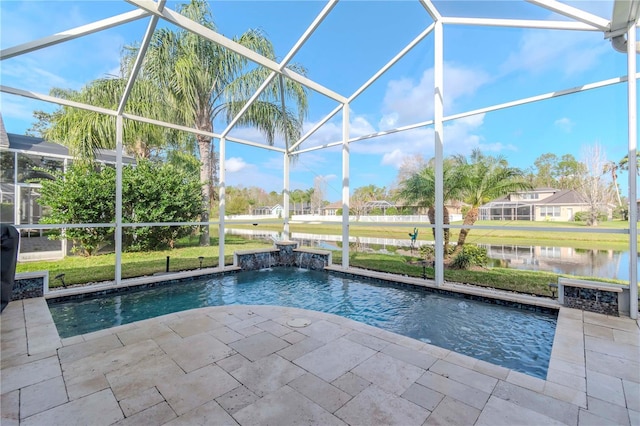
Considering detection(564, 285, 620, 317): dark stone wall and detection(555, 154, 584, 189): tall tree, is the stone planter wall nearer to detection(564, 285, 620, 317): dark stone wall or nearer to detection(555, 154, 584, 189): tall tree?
detection(564, 285, 620, 317): dark stone wall

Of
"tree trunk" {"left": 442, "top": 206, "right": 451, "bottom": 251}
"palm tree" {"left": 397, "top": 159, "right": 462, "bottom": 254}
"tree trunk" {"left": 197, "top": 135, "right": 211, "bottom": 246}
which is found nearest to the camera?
"palm tree" {"left": 397, "top": 159, "right": 462, "bottom": 254}

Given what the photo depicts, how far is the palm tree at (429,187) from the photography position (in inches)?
364

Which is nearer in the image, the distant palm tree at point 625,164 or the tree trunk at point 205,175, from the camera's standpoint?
the distant palm tree at point 625,164

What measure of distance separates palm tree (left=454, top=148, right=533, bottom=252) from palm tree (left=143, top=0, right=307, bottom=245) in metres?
5.90

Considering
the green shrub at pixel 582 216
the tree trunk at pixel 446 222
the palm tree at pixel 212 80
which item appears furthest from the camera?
the tree trunk at pixel 446 222

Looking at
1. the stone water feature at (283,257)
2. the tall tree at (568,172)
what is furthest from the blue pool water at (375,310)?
the tall tree at (568,172)

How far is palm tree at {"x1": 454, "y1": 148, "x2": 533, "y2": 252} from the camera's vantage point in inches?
331

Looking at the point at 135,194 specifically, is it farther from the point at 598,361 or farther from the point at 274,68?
the point at 598,361

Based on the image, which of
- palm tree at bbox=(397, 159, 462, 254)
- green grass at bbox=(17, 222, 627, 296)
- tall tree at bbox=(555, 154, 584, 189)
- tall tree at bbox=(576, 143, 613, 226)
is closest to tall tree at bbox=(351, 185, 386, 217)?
green grass at bbox=(17, 222, 627, 296)

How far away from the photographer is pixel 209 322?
14.3 feet

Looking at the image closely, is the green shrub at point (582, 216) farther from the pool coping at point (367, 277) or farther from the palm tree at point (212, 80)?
the palm tree at point (212, 80)

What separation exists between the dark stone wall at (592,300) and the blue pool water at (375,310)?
0.46m

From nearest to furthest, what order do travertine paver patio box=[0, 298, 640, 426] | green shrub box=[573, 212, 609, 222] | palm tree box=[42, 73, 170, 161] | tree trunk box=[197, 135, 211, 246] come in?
travertine paver patio box=[0, 298, 640, 426] → green shrub box=[573, 212, 609, 222] → palm tree box=[42, 73, 170, 161] → tree trunk box=[197, 135, 211, 246]

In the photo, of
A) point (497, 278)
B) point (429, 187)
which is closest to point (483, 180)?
point (429, 187)
